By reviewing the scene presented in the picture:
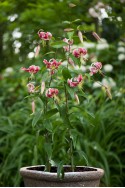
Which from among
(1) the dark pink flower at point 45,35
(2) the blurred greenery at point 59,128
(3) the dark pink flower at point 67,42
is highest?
(1) the dark pink flower at point 45,35

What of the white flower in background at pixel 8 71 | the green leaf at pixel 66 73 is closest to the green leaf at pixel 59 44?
the green leaf at pixel 66 73

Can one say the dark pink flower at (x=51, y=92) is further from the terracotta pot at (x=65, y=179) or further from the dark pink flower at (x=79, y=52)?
the terracotta pot at (x=65, y=179)

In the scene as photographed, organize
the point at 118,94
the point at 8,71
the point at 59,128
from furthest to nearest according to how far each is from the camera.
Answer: the point at 8,71 < the point at 118,94 < the point at 59,128

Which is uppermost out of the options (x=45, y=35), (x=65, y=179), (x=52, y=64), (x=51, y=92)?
(x=45, y=35)

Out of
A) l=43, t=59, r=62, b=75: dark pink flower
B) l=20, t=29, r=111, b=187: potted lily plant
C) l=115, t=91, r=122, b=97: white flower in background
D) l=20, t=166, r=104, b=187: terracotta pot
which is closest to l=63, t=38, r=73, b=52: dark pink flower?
l=20, t=29, r=111, b=187: potted lily plant

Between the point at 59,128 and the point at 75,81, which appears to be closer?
the point at 75,81

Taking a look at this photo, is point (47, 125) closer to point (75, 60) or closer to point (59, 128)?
point (75, 60)

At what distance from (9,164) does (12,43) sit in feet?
5.32

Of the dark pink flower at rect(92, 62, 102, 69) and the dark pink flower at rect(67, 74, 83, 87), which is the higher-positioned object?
the dark pink flower at rect(92, 62, 102, 69)

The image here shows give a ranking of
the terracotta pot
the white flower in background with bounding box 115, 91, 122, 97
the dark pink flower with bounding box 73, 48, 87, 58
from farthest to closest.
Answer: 1. the white flower in background with bounding box 115, 91, 122, 97
2. the dark pink flower with bounding box 73, 48, 87, 58
3. the terracotta pot

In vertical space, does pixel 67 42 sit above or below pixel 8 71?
above

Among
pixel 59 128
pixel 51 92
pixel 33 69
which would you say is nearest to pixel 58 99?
pixel 51 92

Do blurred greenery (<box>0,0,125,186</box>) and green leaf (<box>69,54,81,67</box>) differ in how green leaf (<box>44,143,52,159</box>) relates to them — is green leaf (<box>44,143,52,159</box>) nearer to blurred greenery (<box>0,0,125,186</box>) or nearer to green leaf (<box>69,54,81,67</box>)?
green leaf (<box>69,54,81,67</box>)

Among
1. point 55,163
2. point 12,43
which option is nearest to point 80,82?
point 55,163
